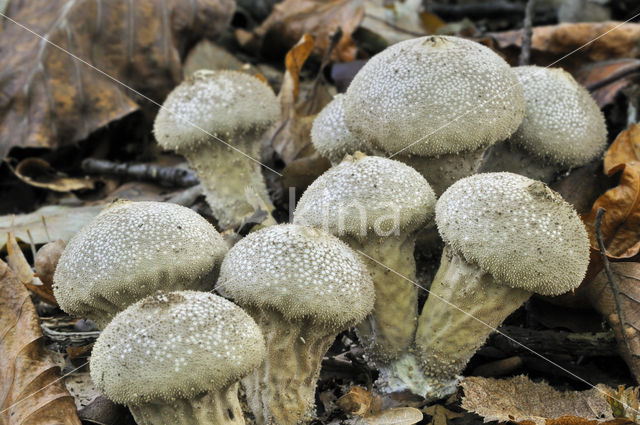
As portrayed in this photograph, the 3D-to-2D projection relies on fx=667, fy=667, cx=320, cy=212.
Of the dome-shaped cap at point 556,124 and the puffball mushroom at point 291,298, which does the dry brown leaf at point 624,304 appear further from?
the puffball mushroom at point 291,298

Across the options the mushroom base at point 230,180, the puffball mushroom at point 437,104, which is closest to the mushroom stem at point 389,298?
the puffball mushroom at point 437,104

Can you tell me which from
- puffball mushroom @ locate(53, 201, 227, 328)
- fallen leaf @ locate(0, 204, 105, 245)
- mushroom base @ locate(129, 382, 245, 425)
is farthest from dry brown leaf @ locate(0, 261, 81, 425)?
fallen leaf @ locate(0, 204, 105, 245)

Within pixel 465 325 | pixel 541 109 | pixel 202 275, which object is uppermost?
pixel 541 109

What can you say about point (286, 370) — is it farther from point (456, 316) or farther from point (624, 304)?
point (624, 304)

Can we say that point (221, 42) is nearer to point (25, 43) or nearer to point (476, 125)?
point (25, 43)

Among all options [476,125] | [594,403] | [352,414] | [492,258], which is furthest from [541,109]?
[352,414]

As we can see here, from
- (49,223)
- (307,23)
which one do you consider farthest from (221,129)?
(307,23)

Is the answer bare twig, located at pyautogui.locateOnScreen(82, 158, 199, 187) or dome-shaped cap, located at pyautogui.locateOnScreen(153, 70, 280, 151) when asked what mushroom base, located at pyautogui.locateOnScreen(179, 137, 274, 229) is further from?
bare twig, located at pyautogui.locateOnScreen(82, 158, 199, 187)
